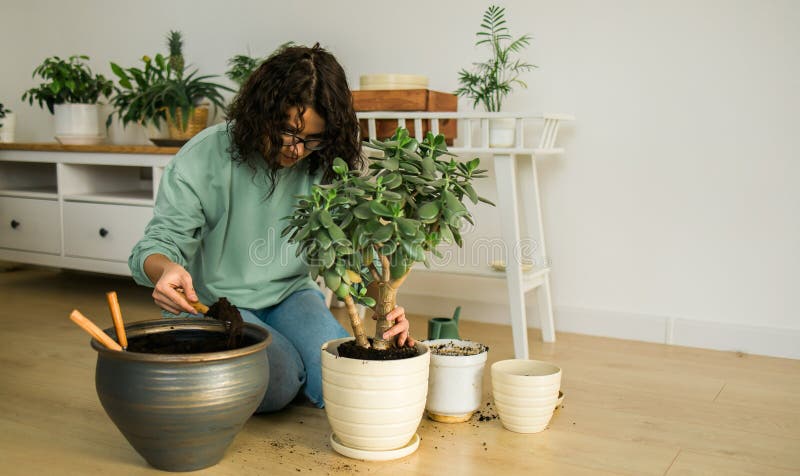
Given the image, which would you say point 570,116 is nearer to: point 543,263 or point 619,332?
point 543,263

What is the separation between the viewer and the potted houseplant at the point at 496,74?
2314mm

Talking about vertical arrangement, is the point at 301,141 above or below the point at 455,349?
above

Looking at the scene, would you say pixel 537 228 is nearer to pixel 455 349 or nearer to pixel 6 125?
pixel 455 349

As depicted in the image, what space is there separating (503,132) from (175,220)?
3.44ft

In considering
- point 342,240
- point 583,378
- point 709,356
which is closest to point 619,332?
point 709,356

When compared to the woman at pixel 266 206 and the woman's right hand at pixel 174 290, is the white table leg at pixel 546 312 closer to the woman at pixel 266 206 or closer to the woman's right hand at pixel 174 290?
the woman at pixel 266 206

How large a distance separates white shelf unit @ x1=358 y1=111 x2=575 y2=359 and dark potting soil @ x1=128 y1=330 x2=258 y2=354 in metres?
1.01

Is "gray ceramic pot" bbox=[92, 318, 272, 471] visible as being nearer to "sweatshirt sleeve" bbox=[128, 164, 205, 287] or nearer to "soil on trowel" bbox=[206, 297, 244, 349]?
"soil on trowel" bbox=[206, 297, 244, 349]

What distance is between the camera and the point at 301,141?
158 centimetres

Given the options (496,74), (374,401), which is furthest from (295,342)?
(496,74)

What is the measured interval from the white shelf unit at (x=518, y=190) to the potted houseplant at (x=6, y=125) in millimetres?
1838

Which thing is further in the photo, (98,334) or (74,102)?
(74,102)

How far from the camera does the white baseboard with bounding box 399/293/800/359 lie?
234 centimetres

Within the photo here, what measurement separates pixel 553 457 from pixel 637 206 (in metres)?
1.21
